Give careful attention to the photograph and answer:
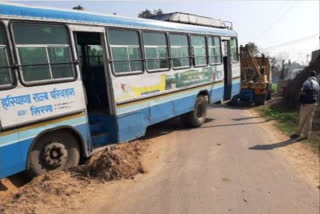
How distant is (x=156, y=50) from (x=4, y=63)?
391cm

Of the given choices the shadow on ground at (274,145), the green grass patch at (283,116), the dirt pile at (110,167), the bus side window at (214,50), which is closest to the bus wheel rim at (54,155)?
the dirt pile at (110,167)

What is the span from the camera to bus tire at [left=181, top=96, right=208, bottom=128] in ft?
32.4

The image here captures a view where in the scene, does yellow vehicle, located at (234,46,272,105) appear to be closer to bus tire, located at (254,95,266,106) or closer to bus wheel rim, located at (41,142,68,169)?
Answer: bus tire, located at (254,95,266,106)

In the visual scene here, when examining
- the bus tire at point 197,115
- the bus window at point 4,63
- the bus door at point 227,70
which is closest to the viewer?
the bus window at point 4,63

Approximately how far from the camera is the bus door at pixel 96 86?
6.43m

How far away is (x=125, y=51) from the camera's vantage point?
22.0 ft

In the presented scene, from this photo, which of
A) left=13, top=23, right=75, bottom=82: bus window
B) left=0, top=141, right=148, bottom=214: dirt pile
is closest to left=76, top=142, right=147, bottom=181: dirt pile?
left=0, top=141, right=148, bottom=214: dirt pile

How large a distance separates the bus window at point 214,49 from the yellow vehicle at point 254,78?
534 centimetres

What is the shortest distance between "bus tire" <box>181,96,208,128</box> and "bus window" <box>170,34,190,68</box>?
A: 1.50 metres

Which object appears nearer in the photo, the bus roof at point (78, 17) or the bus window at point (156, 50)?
the bus roof at point (78, 17)

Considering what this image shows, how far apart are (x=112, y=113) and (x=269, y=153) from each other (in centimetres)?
362

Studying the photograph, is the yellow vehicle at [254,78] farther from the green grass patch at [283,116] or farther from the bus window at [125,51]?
the bus window at [125,51]

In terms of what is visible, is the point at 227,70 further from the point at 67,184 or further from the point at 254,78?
the point at 67,184

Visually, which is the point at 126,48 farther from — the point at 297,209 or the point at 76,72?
the point at 297,209
